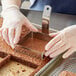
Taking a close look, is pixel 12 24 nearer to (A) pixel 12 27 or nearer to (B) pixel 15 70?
(A) pixel 12 27

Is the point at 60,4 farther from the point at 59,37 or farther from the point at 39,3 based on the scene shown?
the point at 59,37

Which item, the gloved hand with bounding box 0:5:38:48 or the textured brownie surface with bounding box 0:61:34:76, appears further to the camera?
the gloved hand with bounding box 0:5:38:48

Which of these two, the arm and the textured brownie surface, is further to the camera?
the arm

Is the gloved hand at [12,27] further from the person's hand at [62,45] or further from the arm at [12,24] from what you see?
the person's hand at [62,45]

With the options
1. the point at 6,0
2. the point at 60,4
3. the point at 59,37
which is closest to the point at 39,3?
the point at 60,4

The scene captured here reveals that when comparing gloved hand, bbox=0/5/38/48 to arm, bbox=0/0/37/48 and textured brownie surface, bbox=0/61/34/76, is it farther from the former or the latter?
textured brownie surface, bbox=0/61/34/76

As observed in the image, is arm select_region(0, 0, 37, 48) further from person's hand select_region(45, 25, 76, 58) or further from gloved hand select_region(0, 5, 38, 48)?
person's hand select_region(45, 25, 76, 58)

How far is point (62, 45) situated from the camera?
0.95m

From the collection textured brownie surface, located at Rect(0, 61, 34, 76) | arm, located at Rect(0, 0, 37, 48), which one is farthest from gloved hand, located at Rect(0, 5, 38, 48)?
textured brownie surface, located at Rect(0, 61, 34, 76)

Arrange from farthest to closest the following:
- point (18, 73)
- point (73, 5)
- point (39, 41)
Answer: point (73, 5) → point (39, 41) → point (18, 73)

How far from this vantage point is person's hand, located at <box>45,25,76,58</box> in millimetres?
944

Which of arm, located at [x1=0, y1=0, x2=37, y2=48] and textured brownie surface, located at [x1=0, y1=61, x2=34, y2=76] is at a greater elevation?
arm, located at [x1=0, y1=0, x2=37, y2=48]

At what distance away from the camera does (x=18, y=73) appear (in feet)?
2.92

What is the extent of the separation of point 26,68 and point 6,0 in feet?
1.80
